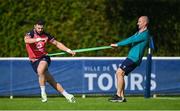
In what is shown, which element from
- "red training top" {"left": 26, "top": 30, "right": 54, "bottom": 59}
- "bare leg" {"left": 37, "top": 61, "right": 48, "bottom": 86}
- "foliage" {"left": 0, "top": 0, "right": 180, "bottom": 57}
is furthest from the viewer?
"foliage" {"left": 0, "top": 0, "right": 180, "bottom": 57}

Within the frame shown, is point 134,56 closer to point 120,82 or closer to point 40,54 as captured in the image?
point 120,82

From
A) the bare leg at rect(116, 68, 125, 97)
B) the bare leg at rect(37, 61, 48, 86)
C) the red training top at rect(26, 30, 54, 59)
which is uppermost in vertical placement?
the red training top at rect(26, 30, 54, 59)

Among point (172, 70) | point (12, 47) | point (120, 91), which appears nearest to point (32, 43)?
point (120, 91)

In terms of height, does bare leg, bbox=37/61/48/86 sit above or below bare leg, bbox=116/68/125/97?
above

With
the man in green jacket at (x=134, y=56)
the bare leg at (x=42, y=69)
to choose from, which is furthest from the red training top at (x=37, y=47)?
the man in green jacket at (x=134, y=56)

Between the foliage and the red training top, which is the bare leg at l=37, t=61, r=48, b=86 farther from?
the foliage

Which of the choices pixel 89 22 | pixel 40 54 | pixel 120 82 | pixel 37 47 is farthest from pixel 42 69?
pixel 89 22

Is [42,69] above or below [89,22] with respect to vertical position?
below

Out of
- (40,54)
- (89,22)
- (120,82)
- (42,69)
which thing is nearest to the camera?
(42,69)

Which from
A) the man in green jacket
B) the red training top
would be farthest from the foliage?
the man in green jacket

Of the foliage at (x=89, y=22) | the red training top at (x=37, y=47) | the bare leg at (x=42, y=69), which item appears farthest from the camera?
the foliage at (x=89, y=22)

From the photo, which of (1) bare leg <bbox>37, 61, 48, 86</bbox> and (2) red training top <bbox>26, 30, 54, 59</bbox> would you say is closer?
(1) bare leg <bbox>37, 61, 48, 86</bbox>

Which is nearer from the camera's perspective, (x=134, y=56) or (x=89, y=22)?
(x=134, y=56)

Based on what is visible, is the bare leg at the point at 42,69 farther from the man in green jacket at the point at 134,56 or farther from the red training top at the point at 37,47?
the man in green jacket at the point at 134,56
